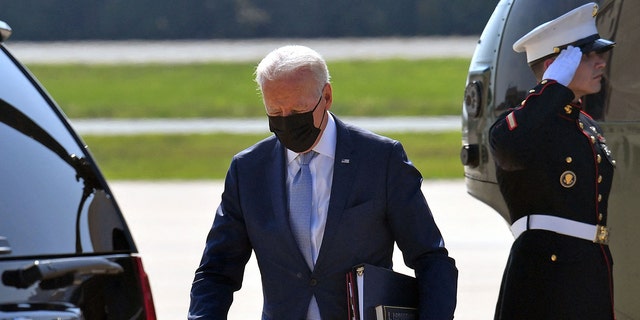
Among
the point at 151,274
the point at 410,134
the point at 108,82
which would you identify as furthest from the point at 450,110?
the point at 151,274

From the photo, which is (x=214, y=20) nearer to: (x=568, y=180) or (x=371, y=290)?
(x=568, y=180)

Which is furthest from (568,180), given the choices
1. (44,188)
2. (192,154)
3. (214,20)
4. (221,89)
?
(214,20)

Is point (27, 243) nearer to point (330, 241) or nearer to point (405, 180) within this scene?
point (330, 241)

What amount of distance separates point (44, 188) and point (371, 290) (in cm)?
90

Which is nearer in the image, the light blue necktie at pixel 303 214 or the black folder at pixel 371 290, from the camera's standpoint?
the black folder at pixel 371 290

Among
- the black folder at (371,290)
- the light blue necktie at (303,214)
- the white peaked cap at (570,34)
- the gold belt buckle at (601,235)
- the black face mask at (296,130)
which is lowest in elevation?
the black folder at (371,290)

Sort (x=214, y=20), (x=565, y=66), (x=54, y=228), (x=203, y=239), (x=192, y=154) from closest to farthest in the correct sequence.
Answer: (x=54, y=228)
(x=565, y=66)
(x=203, y=239)
(x=192, y=154)
(x=214, y=20)

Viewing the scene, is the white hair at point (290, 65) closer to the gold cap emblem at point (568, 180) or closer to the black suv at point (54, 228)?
the black suv at point (54, 228)

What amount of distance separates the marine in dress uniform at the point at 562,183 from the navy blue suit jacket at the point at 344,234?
1.93ft

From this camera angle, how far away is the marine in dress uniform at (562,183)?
368cm

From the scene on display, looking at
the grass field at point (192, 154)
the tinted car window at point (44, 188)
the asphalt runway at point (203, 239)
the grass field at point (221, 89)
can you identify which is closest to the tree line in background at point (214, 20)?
the grass field at point (221, 89)

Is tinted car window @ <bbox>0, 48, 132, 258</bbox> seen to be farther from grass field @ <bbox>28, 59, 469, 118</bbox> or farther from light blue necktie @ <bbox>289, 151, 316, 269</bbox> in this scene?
grass field @ <bbox>28, 59, 469, 118</bbox>

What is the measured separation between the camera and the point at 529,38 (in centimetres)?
381

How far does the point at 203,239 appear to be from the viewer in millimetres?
9914
